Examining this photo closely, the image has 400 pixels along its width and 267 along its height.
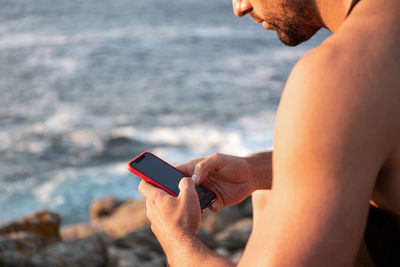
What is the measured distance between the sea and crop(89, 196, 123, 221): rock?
10.5 inches

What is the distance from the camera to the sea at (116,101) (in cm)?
904

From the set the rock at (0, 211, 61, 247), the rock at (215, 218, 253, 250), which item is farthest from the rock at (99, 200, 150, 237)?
the rock at (215, 218, 253, 250)

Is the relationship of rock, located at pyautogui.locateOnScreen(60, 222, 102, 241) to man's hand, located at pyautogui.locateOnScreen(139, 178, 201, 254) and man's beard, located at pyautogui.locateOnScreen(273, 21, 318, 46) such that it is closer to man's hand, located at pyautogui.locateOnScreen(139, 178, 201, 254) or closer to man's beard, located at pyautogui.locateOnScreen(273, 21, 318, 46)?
man's hand, located at pyautogui.locateOnScreen(139, 178, 201, 254)

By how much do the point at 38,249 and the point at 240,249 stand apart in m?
2.38

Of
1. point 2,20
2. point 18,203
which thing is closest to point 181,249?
point 18,203

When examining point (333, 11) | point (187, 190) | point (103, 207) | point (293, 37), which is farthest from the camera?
point (103, 207)

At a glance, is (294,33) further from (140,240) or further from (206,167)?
(140,240)

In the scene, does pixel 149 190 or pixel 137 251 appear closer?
pixel 149 190

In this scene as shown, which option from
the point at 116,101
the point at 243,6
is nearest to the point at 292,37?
the point at 243,6

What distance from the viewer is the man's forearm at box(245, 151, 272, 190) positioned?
250 centimetres

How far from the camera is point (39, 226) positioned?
18.7 ft

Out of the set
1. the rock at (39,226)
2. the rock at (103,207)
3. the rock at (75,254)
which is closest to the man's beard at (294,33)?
the rock at (75,254)

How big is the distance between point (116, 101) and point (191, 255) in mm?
11649

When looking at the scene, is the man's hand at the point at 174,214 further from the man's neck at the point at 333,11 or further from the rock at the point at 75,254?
the rock at the point at 75,254
